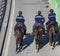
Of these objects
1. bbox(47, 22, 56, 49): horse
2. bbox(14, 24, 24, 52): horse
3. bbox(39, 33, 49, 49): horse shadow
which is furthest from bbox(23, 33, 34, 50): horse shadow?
bbox(47, 22, 56, 49): horse

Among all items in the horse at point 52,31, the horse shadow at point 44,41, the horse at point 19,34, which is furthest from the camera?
the horse shadow at point 44,41

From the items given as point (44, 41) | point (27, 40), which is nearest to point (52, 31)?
point (44, 41)

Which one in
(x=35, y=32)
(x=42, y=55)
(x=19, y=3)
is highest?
(x=19, y=3)

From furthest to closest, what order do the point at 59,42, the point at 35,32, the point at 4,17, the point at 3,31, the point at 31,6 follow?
the point at 31,6 < the point at 4,17 < the point at 3,31 < the point at 59,42 < the point at 35,32

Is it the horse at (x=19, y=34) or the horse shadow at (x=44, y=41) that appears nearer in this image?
the horse at (x=19, y=34)

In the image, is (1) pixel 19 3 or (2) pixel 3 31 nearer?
(2) pixel 3 31

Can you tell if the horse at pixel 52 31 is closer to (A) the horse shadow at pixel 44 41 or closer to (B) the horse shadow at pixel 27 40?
(A) the horse shadow at pixel 44 41

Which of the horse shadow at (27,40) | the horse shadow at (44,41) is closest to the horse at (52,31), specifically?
the horse shadow at (44,41)

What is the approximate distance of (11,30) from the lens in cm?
2200

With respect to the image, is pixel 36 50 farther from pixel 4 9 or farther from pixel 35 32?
pixel 4 9

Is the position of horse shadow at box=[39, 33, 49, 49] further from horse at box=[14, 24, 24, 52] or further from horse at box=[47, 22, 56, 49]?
horse at box=[14, 24, 24, 52]

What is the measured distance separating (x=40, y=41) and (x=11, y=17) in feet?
18.8

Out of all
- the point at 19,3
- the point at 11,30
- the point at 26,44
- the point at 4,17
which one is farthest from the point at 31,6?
the point at 26,44

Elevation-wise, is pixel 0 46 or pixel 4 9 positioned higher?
pixel 4 9
